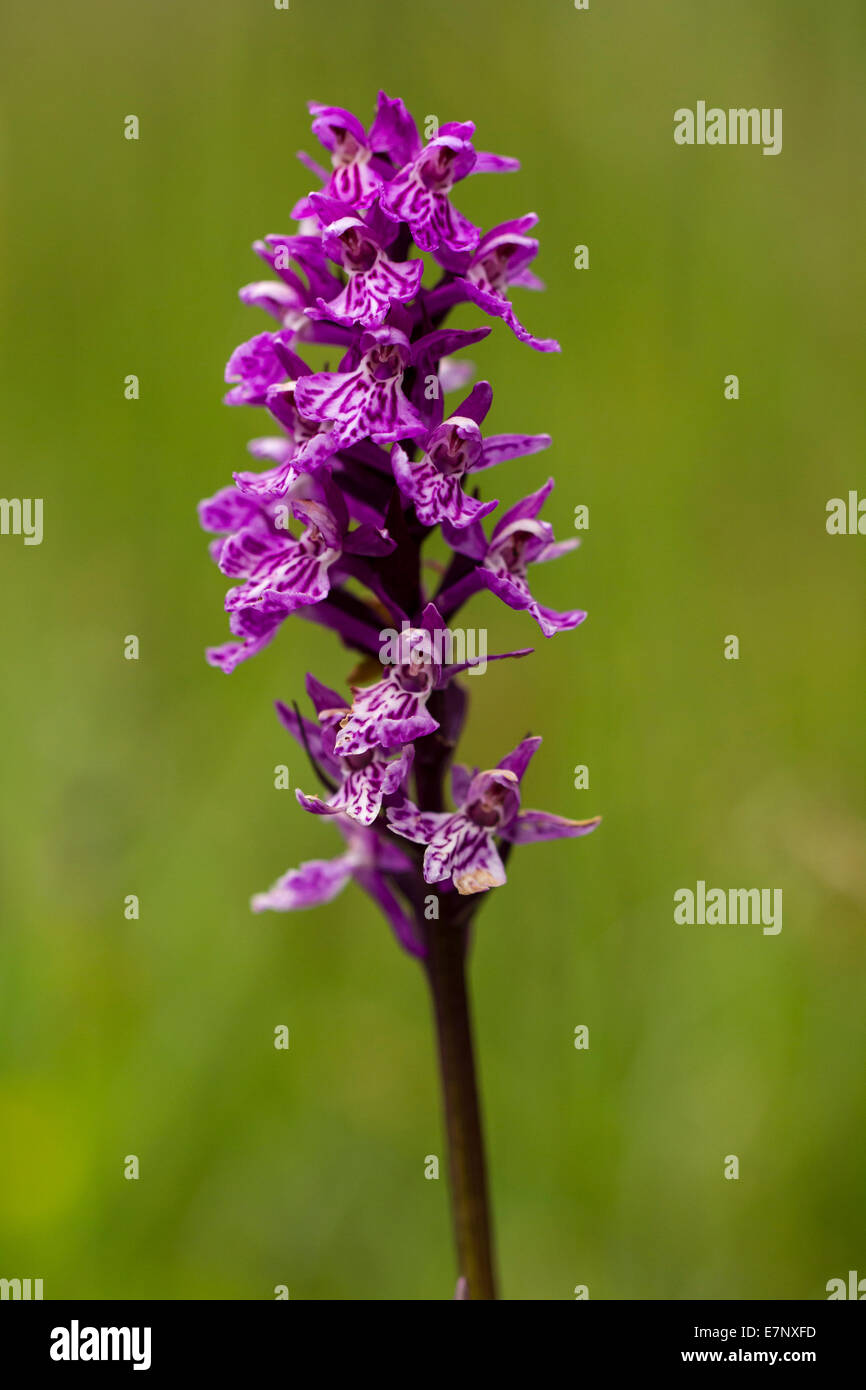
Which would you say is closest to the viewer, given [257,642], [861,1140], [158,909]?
[257,642]

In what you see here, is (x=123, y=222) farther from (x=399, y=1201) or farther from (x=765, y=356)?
(x=399, y=1201)

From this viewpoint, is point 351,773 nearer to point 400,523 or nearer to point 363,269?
point 400,523

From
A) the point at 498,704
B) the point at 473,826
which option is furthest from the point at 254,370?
the point at 498,704

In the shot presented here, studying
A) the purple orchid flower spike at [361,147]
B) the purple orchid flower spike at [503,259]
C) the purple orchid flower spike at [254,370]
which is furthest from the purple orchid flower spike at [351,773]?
the purple orchid flower spike at [361,147]

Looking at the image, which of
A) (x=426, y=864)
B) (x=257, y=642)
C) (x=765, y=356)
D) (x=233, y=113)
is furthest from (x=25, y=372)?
(x=426, y=864)

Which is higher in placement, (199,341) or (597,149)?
(597,149)

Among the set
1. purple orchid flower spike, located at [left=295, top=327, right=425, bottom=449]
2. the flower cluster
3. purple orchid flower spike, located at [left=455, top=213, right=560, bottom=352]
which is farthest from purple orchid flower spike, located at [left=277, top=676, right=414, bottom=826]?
purple orchid flower spike, located at [left=455, top=213, right=560, bottom=352]

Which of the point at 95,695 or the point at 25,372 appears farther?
the point at 25,372
